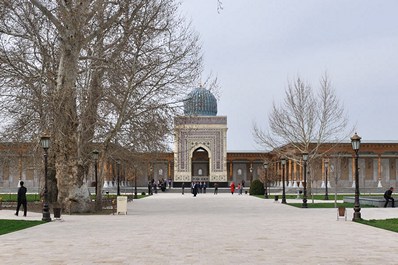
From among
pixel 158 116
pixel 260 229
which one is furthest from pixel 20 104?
pixel 260 229

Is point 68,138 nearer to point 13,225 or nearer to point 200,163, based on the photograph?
point 13,225

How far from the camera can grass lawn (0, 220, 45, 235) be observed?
17.0 metres

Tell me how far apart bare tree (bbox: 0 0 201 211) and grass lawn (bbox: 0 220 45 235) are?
477 cm

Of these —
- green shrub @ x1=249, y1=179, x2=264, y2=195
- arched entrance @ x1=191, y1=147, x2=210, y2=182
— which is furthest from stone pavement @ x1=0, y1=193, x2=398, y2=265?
arched entrance @ x1=191, y1=147, x2=210, y2=182

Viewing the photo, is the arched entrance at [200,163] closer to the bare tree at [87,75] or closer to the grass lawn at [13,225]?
the bare tree at [87,75]

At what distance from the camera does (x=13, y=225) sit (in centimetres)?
1867

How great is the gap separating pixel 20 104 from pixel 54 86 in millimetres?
1899

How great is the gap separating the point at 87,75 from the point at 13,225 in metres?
11.4

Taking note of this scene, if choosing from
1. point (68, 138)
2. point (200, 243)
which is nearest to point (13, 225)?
point (68, 138)

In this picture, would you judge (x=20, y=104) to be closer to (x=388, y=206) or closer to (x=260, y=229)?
(x=260, y=229)

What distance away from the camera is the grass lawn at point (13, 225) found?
671 inches

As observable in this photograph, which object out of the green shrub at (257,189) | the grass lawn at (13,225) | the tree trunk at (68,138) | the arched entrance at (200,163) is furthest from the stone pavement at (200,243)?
the arched entrance at (200,163)

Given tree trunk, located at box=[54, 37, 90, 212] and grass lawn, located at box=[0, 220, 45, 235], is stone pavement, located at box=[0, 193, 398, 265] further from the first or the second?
tree trunk, located at box=[54, 37, 90, 212]

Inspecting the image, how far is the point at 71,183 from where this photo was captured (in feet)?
82.9
